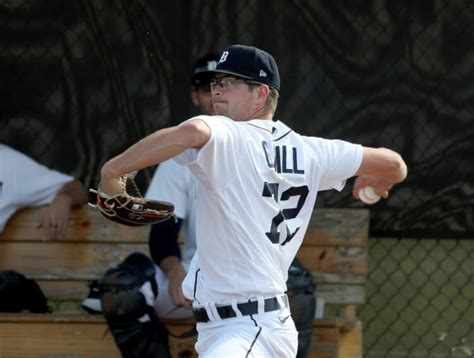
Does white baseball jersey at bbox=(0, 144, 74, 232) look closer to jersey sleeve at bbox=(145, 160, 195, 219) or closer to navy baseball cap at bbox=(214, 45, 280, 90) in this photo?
jersey sleeve at bbox=(145, 160, 195, 219)

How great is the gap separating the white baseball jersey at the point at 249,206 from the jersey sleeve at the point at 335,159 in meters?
0.03

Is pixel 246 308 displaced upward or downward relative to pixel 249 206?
downward

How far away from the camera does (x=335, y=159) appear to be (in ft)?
13.1

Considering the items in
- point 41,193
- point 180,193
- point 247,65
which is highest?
point 247,65

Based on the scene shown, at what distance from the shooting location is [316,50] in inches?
238

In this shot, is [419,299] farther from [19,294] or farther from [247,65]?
[247,65]

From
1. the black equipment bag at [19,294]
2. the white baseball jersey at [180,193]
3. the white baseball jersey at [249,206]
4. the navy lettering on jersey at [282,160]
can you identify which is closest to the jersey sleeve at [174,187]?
the white baseball jersey at [180,193]

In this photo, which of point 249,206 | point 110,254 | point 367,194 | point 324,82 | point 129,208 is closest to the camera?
point 129,208

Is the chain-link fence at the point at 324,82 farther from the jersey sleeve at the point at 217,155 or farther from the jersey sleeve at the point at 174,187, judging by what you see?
the jersey sleeve at the point at 217,155

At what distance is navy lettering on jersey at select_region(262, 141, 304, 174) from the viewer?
380 centimetres

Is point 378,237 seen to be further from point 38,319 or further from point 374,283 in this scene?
point 38,319

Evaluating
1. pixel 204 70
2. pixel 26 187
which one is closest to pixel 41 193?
pixel 26 187

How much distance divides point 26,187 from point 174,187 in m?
0.87

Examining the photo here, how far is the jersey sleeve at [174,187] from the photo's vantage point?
527cm
